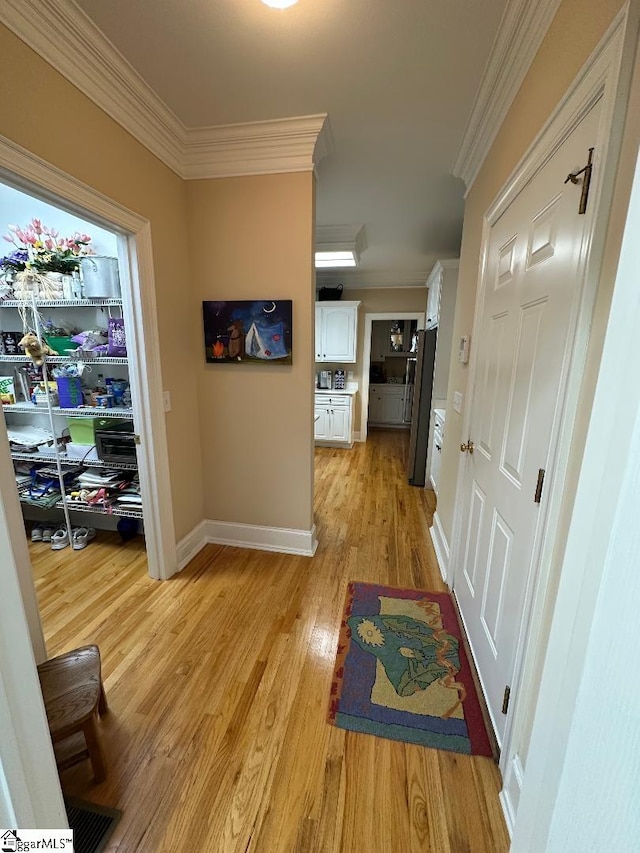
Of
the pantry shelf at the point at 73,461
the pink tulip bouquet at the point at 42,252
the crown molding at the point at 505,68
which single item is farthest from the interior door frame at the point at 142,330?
the crown molding at the point at 505,68

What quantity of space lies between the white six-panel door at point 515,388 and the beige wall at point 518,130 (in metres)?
0.20

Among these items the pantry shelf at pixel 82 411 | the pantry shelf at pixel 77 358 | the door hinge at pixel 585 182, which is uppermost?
the door hinge at pixel 585 182

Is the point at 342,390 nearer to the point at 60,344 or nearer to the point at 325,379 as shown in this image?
the point at 325,379

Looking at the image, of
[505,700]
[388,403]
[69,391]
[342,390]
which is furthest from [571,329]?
[388,403]

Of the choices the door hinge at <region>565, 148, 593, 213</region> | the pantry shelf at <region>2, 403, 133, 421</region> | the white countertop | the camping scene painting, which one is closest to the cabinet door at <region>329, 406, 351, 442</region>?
the white countertop

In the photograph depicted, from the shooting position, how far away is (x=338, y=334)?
4992mm

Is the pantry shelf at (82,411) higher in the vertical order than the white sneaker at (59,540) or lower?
higher

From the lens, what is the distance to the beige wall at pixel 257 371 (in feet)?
6.60

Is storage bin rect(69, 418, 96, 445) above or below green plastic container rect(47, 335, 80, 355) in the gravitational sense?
below

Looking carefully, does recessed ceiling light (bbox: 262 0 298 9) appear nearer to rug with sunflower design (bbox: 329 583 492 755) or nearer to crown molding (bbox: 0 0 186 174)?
crown molding (bbox: 0 0 186 174)

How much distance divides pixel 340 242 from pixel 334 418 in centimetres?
237

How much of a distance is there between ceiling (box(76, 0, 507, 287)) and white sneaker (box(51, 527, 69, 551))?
284 centimetres

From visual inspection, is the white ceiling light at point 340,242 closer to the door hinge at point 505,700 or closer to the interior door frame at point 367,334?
the interior door frame at point 367,334

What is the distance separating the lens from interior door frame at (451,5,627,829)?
76 cm
